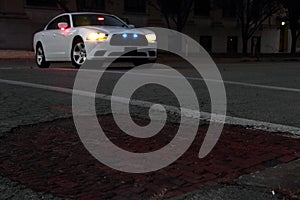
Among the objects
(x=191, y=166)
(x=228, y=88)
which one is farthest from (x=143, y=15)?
(x=191, y=166)

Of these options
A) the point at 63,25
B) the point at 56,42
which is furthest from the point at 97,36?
the point at 56,42

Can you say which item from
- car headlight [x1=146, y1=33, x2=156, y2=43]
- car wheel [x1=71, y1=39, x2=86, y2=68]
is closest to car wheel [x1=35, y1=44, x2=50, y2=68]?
car wheel [x1=71, y1=39, x2=86, y2=68]

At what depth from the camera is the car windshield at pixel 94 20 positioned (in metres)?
13.0

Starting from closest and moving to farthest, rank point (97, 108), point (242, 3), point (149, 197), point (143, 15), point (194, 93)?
point (149, 197) < point (97, 108) < point (194, 93) < point (242, 3) < point (143, 15)

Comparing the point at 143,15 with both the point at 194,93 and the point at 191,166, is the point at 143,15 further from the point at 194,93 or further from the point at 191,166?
the point at 191,166

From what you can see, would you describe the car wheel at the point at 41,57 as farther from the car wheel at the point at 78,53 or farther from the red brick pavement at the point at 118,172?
the red brick pavement at the point at 118,172

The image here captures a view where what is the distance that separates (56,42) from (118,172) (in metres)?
10.4

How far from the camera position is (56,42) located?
13.4 meters

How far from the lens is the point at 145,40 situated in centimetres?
1236

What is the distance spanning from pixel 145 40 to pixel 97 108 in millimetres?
6507

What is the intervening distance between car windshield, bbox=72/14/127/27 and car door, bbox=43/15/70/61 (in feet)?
1.17

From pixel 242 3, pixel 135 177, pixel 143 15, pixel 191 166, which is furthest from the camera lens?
pixel 143 15

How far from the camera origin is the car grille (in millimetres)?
11812

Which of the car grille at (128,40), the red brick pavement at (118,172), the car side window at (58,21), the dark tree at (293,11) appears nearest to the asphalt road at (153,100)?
the red brick pavement at (118,172)
